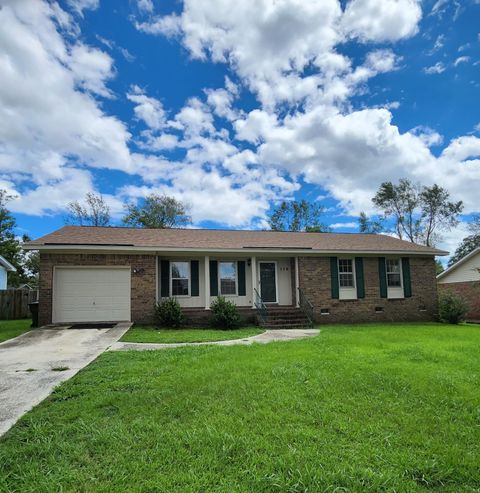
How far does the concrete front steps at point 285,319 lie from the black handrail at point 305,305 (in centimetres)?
14

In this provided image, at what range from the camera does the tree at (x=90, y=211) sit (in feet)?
94.9

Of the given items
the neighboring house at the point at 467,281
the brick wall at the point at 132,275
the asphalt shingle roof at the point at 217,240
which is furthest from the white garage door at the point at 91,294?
the neighboring house at the point at 467,281

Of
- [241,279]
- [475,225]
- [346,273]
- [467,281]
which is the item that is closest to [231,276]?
[241,279]

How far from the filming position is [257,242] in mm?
15211

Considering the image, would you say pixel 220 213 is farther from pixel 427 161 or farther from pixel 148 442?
pixel 148 442

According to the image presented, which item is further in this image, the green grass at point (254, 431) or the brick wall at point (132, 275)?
the brick wall at point (132, 275)

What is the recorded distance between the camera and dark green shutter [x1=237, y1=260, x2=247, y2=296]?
1438 cm

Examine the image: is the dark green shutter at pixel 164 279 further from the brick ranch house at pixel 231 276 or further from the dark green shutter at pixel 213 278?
Result: the dark green shutter at pixel 213 278

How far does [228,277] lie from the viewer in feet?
Result: 47.2

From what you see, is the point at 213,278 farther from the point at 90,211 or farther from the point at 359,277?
the point at 90,211

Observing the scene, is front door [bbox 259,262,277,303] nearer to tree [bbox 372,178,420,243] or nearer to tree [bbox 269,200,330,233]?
tree [bbox 269,200,330,233]

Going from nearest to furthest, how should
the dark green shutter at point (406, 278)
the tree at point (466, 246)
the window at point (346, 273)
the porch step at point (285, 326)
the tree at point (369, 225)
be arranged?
the porch step at point (285, 326), the window at point (346, 273), the dark green shutter at point (406, 278), the tree at point (466, 246), the tree at point (369, 225)

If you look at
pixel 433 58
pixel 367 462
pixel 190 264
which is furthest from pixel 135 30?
pixel 367 462

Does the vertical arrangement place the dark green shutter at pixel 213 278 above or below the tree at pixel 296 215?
below
